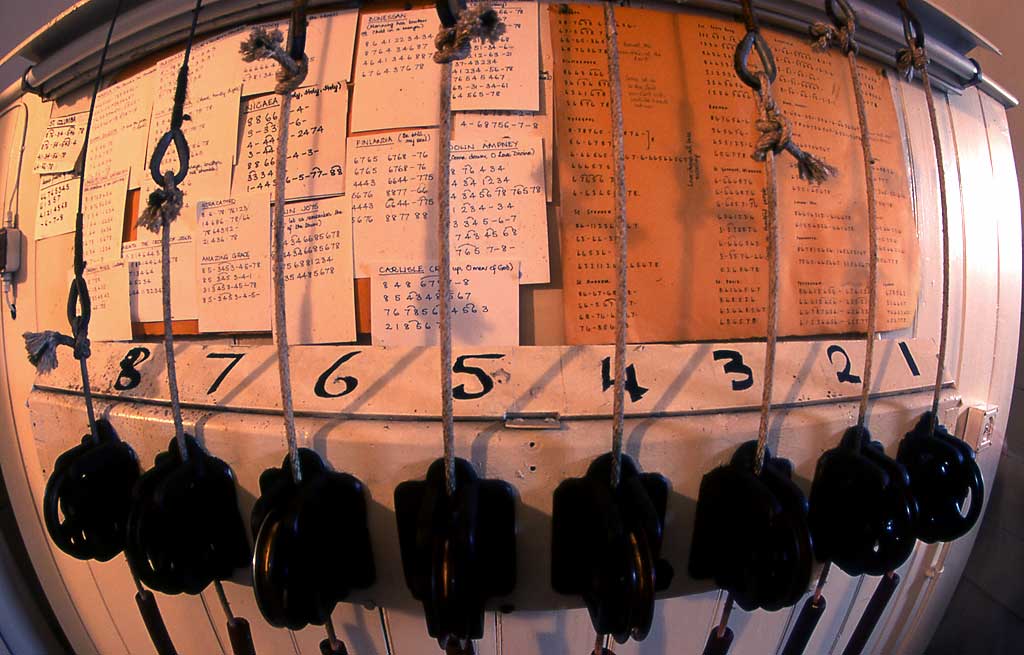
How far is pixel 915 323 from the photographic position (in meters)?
0.46

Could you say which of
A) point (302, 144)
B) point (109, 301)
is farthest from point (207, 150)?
point (109, 301)

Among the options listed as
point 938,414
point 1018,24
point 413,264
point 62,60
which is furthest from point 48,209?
point 1018,24

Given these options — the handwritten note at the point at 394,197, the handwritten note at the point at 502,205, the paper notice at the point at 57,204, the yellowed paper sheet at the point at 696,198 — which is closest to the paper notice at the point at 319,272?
the handwritten note at the point at 394,197

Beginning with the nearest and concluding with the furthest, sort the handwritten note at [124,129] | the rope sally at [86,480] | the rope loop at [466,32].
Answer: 1. the rope loop at [466,32]
2. the rope sally at [86,480]
3. the handwritten note at [124,129]

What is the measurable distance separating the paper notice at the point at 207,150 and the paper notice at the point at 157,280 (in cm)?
2

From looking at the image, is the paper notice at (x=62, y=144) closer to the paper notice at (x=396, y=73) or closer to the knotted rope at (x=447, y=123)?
the paper notice at (x=396, y=73)

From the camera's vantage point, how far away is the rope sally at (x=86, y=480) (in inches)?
14.1

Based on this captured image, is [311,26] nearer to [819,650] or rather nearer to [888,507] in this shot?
[888,507]

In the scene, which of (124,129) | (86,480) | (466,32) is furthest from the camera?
(124,129)

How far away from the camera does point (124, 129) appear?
47 centimetres

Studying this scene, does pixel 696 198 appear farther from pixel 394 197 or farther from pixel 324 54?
pixel 324 54

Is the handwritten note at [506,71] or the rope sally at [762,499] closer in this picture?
the rope sally at [762,499]

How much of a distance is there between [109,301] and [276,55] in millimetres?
406

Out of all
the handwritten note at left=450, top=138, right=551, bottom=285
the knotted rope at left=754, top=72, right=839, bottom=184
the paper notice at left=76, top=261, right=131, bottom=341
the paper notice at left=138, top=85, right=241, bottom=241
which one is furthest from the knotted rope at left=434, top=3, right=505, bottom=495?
the paper notice at left=76, top=261, right=131, bottom=341
